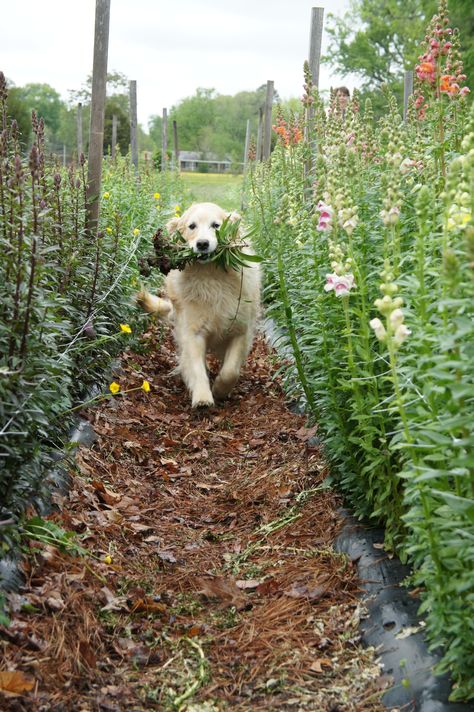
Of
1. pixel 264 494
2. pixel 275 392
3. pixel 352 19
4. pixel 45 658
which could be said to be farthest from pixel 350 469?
pixel 352 19

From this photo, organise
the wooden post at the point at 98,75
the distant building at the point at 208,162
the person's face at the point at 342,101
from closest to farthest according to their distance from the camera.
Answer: the person's face at the point at 342,101, the wooden post at the point at 98,75, the distant building at the point at 208,162

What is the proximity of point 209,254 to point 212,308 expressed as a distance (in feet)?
1.54

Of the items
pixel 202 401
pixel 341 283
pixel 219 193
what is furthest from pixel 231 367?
pixel 219 193

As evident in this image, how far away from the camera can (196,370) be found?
645 centimetres

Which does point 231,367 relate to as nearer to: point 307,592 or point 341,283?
point 307,592

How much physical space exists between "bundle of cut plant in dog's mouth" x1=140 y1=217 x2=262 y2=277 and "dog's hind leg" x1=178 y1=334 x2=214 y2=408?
2.12 ft

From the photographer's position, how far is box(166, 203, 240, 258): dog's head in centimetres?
638

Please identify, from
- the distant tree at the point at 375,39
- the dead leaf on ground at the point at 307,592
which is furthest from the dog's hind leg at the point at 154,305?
the distant tree at the point at 375,39

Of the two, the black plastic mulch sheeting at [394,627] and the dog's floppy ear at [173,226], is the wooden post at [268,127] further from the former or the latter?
the black plastic mulch sheeting at [394,627]

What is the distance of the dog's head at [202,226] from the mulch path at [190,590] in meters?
1.61

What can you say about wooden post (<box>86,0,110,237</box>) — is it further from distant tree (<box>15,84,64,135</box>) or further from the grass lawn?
distant tree (<box>15,84,64,135</box>)

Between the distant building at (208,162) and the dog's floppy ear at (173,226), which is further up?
the dog's floppy ear at (173,226)

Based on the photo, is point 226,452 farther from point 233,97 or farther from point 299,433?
point 233,97

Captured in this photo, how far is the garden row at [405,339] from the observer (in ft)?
7.68
